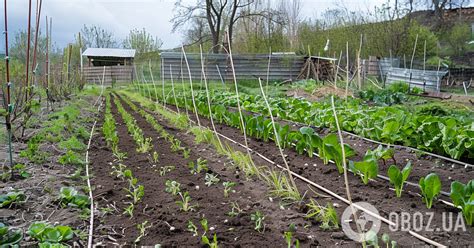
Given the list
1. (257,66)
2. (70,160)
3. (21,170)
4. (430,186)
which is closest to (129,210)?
(21,170)

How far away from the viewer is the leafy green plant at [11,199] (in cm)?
312

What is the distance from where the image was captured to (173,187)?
3482 mm

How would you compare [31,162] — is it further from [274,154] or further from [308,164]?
[308,164]

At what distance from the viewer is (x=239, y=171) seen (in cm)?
423

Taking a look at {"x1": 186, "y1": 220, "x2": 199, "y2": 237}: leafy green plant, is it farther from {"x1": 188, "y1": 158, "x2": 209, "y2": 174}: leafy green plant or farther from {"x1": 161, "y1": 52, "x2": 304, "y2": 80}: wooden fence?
{"x1": 161, "y1": 52, "x2": 304, "y2": 80}: wooden fence

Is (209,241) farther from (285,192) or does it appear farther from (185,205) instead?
(285,192)

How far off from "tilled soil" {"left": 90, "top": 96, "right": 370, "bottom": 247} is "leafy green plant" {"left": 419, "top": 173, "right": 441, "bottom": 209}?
856mm

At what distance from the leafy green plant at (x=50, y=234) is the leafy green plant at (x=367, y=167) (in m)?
2.42

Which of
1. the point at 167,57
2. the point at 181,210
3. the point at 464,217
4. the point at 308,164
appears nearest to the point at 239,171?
the point at 308,164

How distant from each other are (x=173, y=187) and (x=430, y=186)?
6.98ft

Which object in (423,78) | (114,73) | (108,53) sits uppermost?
(108,53)

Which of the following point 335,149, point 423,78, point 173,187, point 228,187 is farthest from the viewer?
point 423,78

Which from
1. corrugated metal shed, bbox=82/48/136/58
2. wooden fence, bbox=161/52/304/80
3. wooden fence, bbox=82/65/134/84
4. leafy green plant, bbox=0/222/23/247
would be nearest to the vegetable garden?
leafy green plant, bbox=0/222/23/247

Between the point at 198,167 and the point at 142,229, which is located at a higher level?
the point at 198,167
